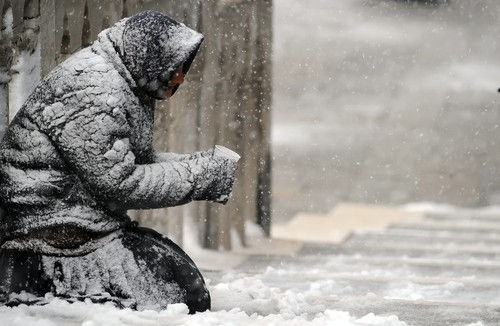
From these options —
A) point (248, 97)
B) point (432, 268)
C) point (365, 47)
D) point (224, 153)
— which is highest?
point (365, 47)

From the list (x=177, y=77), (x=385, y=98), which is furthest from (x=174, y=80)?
(x=385, y=98)

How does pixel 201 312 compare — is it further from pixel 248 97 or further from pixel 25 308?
pixel 248 97

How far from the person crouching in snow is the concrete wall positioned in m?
0.80

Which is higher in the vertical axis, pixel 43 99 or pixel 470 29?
pixel 470 29

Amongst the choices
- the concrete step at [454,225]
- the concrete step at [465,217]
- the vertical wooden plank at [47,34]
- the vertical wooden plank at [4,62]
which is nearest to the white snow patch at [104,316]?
the vertical wooden plank at [4,62]

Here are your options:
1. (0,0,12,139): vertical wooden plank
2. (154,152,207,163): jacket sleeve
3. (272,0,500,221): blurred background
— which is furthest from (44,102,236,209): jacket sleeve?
(272,0,500,221): blurred background

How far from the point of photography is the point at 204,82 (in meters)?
7.83

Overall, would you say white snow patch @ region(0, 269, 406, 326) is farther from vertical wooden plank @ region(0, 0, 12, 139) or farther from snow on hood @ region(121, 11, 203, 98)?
vertical wooden plank @ region(0, 0, 12, 139)

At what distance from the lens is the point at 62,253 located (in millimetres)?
4223

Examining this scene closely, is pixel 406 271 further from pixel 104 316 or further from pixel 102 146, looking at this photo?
pixel 102 146

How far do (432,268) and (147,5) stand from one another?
243cm

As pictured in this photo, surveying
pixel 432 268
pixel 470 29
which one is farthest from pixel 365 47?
pixel 432 268

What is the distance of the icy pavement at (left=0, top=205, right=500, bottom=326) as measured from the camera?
4.16 metres

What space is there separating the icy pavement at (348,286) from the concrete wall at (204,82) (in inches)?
14.7
